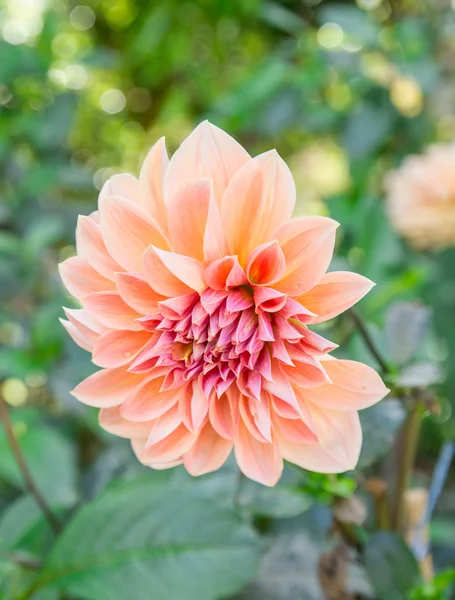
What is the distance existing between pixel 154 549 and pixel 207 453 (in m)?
0.16

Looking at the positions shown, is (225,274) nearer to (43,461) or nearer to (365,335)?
(365,335)

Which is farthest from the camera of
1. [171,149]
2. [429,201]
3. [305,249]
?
[171,149]

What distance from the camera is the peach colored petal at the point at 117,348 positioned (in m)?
0.25

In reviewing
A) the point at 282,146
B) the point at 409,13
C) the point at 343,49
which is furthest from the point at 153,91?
the point at 343,49

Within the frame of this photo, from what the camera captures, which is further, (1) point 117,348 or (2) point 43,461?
(2) point 43,461

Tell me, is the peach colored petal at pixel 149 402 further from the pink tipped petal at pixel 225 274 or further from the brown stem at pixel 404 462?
the brown stem at pixel 404 462

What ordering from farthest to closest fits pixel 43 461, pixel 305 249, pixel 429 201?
pixel 429 201 < pixel 43 461 < pixel 305 249

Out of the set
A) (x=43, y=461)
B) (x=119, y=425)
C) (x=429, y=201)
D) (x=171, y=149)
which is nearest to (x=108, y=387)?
(x=119, y=425)

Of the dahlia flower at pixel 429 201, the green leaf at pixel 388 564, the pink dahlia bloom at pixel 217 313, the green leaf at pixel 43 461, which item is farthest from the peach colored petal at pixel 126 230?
the dahlia flower at pixel 429 201

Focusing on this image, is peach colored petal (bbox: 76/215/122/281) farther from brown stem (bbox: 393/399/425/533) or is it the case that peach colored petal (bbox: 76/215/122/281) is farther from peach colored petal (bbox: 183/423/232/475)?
brown stem (bbox: 393/399/425/533)

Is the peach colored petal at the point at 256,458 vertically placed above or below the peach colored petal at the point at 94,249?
below

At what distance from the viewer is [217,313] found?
253mm

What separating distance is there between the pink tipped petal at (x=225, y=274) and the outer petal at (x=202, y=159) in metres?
0.03

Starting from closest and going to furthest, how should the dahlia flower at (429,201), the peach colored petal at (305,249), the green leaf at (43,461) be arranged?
1. the peach colored petal at (305,249)
2. the green leaf at (43,461)
3. the dahlia flower at (429,201)
